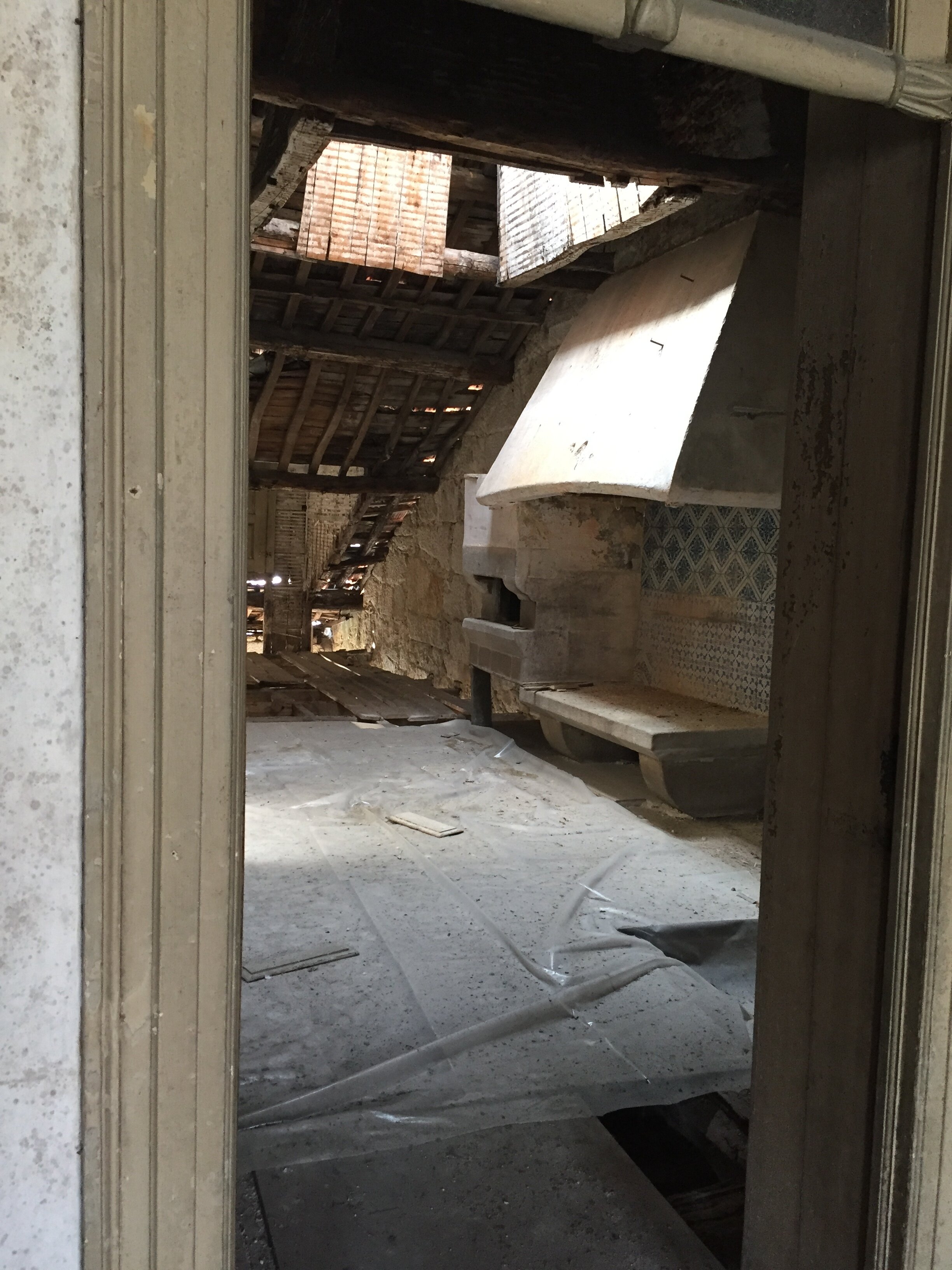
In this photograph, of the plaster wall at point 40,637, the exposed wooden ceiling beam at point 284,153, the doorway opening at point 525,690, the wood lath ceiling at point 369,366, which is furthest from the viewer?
the wood lath ceiling at point 369,366

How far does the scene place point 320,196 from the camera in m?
6.42

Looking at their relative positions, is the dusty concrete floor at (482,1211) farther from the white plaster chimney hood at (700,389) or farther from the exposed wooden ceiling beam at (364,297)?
the exposed wooden ceiling beam at (364,297)

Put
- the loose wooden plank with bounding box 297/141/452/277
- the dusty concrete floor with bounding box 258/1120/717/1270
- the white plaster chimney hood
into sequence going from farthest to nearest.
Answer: the loose wooden plank with bounding box 297/141/452/277
the white plaster chimney hood
the dusty concrete floor with bounding box 258/1120/717/1270

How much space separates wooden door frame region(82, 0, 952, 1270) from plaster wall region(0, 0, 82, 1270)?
18mm

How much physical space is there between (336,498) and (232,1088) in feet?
34.7

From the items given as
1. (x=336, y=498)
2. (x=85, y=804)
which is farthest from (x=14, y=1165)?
(x=336, y=498)

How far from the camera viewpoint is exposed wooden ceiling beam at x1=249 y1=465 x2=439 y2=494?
945 centimetres

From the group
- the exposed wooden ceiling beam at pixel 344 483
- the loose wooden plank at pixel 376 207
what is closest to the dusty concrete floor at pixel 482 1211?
the loose wooden plank at pixel 376 207

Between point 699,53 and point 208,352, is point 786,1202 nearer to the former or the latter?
point 208,352

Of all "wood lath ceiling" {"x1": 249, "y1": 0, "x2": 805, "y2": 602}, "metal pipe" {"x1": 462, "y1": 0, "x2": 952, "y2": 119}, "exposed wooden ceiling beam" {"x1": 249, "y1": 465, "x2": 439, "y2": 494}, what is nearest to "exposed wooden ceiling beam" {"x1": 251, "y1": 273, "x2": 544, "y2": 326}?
"exposed wooden ceiling beam" {"x1": 249, "y1": 465, "x2": 439, "y2": 494}

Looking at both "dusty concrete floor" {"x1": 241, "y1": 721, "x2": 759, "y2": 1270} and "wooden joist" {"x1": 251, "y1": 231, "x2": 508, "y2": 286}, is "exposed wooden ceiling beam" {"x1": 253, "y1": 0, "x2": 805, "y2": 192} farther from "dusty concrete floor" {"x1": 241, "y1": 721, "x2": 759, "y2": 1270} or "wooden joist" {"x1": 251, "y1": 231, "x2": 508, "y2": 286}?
"wooden joist" {"x1": 251, "y1": 231, "x2": 508, "y2": 286}

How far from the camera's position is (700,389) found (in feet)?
14.0

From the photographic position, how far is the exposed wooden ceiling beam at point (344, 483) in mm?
9453

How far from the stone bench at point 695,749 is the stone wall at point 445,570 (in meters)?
3.18
